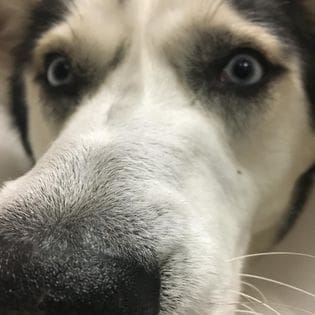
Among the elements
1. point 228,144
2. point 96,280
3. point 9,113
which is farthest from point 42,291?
point 9,113

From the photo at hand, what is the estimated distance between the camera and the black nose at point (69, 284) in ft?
2.82

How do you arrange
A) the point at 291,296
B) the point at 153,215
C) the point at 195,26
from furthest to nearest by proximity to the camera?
the point at 291,296 < the point at 195,26 < the point at 153,215

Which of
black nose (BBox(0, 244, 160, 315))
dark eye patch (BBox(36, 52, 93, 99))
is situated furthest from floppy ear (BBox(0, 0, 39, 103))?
black nose (BBox(0, 244, 160, 315))

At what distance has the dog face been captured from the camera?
90 cm

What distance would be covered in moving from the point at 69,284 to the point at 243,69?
19.5 inches

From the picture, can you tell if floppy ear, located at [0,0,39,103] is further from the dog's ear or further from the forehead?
the forehead

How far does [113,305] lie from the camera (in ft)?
2.86

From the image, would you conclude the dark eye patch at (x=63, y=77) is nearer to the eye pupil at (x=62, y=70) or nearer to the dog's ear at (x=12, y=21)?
the eye pupil at (x=62, y=70)

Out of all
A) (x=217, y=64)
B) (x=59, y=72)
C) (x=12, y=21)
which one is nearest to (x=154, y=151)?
(x=217, y=64)

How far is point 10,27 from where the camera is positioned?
1610 millimetres

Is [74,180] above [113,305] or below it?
above

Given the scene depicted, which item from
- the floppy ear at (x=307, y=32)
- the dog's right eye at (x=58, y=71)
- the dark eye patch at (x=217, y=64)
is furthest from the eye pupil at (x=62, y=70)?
the floppy ear at (x=307, y=32)

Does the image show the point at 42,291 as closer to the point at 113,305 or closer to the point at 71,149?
the point at 113,305

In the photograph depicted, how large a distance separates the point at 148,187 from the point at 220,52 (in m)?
0.28
